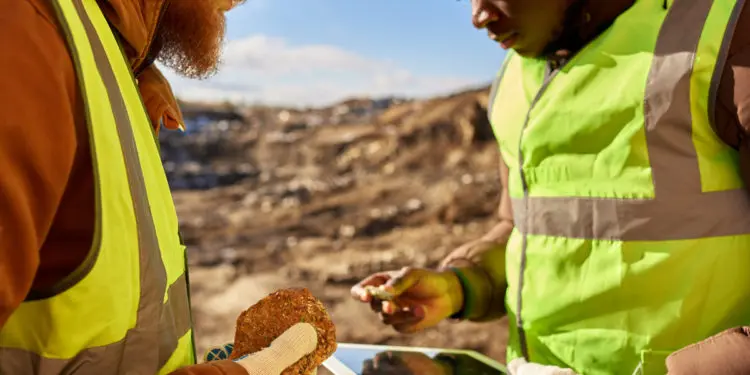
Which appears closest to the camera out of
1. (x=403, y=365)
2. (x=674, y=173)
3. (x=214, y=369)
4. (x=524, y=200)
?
(x=214, y=369)

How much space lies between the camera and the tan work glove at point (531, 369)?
3.80 ft

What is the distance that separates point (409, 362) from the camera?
1485 millimetres

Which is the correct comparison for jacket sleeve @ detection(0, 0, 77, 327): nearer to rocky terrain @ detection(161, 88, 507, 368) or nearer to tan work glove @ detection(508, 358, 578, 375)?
tan work glove @ detection(508, 358, 578, 375)

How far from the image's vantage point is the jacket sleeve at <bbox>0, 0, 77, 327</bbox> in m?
0.53

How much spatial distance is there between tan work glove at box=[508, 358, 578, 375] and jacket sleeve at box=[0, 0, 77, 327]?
2.94ft

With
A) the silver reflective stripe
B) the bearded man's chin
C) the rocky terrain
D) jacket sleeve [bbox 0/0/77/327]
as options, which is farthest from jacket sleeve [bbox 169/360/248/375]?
the rocky terrain

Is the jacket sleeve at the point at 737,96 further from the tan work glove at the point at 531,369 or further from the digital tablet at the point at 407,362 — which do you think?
the digital tablet at the point at 407,362

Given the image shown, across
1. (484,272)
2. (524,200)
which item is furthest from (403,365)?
(524,200)

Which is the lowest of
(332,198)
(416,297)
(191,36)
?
(332,198)

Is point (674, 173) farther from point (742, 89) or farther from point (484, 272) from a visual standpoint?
point (484, 272)

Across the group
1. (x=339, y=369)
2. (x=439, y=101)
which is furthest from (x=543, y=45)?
(x=439, y=101)

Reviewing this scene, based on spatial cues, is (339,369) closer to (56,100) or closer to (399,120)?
(56,100)

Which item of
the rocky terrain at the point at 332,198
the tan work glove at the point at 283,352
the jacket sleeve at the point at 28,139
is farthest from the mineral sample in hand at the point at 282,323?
the rocky terrain at the point at 332,198

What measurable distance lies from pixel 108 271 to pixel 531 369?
0.85 m
